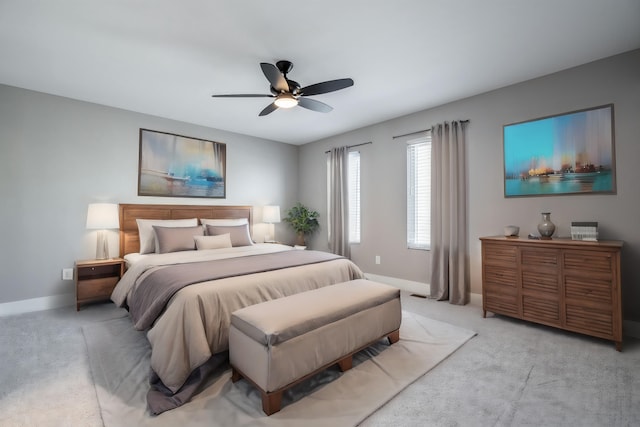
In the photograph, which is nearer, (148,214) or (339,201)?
(148,214)

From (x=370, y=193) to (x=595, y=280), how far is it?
2.93 m

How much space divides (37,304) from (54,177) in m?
1.54

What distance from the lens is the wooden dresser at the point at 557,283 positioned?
2436 millimetres

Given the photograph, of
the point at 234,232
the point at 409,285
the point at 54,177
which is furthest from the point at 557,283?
the point at 54,177

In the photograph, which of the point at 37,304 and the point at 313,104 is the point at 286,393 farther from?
the point at 37,304

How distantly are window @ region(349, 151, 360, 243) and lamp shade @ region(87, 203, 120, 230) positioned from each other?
346 centimetres

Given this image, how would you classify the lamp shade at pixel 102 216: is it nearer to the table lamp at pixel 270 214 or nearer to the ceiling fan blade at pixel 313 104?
the table lamp at pixel 270 214

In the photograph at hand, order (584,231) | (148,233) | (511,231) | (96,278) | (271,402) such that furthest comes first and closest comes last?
(148,233) < (96,278) < (511,231) < (584,231) < (271,402)

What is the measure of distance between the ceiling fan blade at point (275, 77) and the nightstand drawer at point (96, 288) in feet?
10.2

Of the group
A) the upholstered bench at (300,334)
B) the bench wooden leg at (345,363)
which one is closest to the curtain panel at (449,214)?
the upholstered bench at (300,334)

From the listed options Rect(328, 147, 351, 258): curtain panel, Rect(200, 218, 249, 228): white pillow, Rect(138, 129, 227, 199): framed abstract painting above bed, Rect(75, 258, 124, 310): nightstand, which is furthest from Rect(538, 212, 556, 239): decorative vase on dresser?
Rect(75, 258, 124, 310): nightstand

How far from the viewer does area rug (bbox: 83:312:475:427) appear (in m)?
1.66

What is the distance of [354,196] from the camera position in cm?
510

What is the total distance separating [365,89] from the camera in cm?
341
